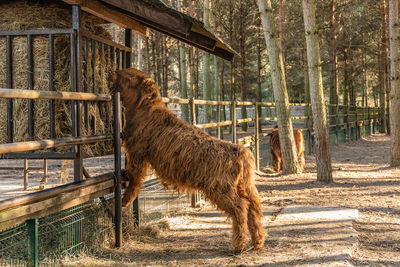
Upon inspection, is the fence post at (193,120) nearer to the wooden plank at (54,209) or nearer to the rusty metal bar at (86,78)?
the rusty metal bar at (86,78)

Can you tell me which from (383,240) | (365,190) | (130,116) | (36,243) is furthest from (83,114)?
(365,190)

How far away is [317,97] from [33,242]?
288 inches

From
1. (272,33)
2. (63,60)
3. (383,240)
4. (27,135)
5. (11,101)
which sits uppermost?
(272,33)

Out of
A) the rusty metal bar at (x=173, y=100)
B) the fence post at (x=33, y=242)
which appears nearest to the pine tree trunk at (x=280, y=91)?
the rusty metal bar at (x=173, y=100)

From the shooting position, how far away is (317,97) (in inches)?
377

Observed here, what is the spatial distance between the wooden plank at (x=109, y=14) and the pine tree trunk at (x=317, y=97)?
14.6 ft

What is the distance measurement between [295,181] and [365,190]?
5.45 ft

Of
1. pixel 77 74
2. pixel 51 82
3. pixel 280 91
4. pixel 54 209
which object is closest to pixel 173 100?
pixel 77 74

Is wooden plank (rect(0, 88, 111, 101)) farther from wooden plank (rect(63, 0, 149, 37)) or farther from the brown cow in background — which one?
the brown cow in background

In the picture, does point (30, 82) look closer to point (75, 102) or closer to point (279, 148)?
point (75, 102)

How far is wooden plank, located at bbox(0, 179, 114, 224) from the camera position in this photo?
3.21 metres

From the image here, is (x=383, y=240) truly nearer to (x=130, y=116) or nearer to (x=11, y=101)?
(x=130, y=116)

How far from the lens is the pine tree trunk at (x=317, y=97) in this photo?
955cm

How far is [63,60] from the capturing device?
492 cm
